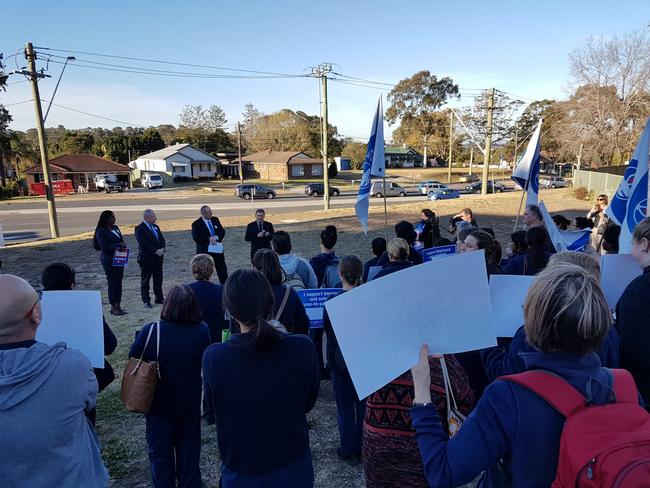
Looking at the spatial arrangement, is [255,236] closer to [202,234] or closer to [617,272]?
[202,234]

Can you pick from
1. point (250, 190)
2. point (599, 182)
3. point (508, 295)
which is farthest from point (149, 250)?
point (250, 190)

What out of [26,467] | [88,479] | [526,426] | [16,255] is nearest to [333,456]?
[88,479]

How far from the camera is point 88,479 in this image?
6.17 feet

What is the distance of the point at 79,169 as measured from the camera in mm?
49188

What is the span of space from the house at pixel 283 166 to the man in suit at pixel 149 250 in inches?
2122

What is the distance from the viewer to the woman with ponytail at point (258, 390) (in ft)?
6.36

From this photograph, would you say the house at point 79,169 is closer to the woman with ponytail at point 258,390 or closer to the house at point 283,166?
the house at point 283,166

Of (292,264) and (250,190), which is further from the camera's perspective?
(250,190)

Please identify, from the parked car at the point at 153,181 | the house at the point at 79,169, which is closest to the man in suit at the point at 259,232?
the parked car at the point at 153,181

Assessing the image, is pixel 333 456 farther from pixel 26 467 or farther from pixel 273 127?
pixel 273 127

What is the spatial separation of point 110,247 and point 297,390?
6509 millimetres

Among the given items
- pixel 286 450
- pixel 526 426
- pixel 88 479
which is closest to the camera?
pixel 526 426

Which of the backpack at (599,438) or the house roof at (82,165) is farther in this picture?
the house roof at (82,165)

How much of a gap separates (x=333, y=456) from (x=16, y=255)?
45.7 feet
